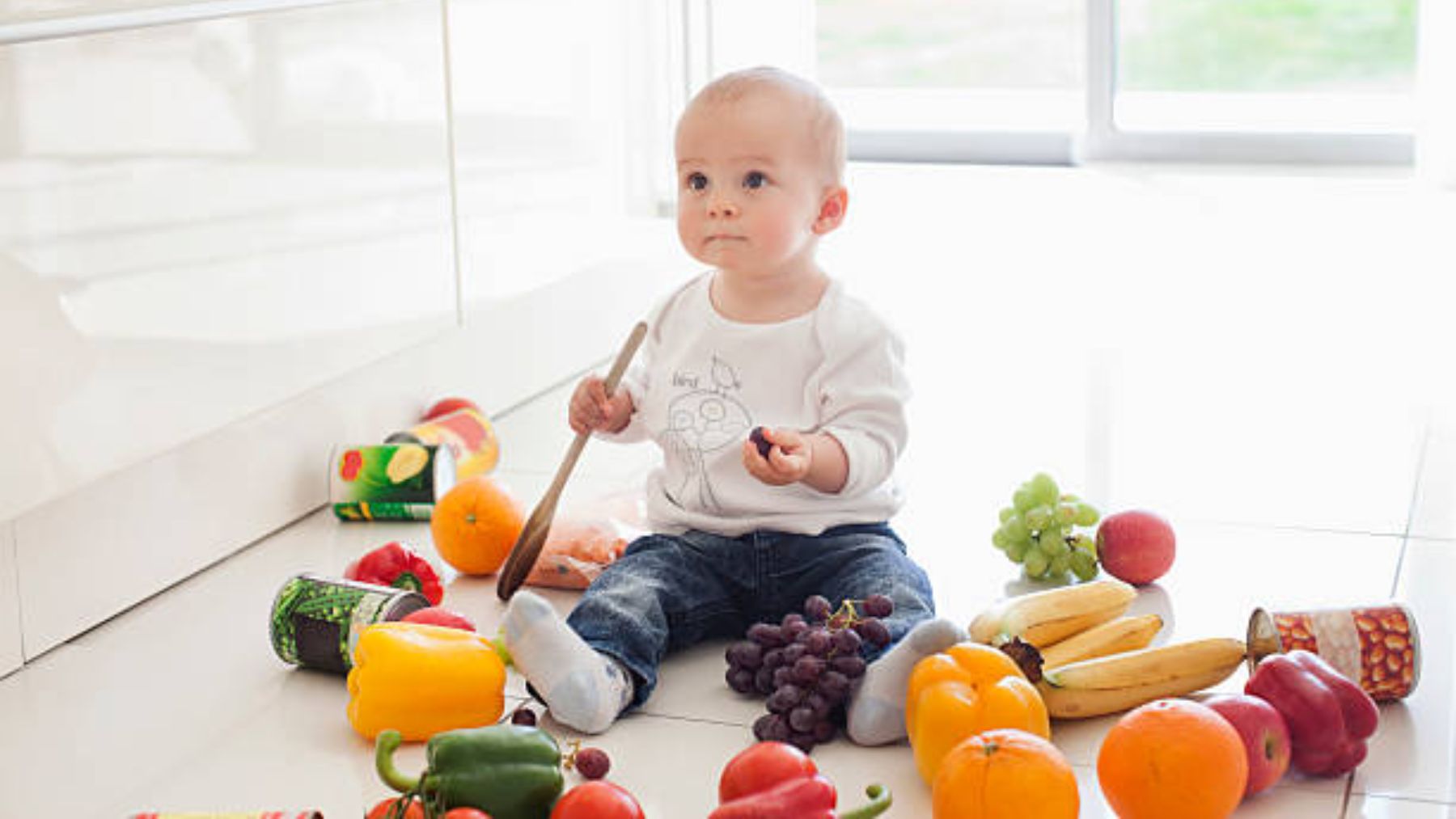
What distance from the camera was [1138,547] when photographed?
2.11m

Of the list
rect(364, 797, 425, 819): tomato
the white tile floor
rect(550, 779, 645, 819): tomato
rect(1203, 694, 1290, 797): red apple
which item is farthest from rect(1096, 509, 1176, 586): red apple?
rect(364, 797, 425, 819): tomato

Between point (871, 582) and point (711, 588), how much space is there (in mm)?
177

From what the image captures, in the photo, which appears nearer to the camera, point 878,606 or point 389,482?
point 878,606

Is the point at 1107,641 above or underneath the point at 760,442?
underneath

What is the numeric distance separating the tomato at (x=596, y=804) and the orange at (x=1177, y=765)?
1.29 ft

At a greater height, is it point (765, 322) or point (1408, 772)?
point (765, 322)

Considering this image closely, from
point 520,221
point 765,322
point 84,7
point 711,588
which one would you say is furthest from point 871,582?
point 520,221

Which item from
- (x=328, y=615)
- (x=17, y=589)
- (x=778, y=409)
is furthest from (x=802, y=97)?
(x=17, y=589)

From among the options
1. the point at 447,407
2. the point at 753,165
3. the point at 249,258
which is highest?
the point at 753,165

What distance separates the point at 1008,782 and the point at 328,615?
747mm

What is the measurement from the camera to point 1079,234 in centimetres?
411

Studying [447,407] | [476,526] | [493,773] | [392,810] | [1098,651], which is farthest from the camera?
[447,407]

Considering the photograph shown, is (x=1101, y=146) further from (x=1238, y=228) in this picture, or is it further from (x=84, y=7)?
(x=84, y=7)

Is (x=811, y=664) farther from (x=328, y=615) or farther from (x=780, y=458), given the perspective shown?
(x=328, y=615)
